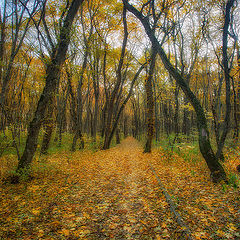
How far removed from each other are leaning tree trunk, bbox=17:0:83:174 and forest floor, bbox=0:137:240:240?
46cm

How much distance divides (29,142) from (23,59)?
39.3 feet

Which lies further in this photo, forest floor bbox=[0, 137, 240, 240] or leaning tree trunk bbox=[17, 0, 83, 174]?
leaning tree trunk bbox=[17, 0, 83, 174]

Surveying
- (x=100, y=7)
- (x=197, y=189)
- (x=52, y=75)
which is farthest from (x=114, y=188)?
(x=100, y=7)

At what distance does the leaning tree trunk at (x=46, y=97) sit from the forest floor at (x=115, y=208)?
1.52ft

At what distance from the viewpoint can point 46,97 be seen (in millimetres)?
4918

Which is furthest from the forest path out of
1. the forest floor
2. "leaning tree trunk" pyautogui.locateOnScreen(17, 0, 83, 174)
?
"leaning tree trunk" pyautogui.locateOnScreen(17, 0, 83, 174)

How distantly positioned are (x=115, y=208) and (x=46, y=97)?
4.06m

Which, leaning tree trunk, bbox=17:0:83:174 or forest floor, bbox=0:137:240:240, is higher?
leaning tree trunk, bbox=17:0:83:174

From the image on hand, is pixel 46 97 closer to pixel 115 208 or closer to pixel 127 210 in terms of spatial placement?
pixel 115 208

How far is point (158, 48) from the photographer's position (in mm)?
5598

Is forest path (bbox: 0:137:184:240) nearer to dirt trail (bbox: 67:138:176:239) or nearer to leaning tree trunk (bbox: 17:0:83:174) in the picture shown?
dirt trail (bbox: 67:138:176:239)

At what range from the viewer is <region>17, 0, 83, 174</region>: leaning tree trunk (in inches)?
186

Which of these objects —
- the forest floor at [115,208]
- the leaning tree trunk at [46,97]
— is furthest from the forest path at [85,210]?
the leaning tree trunk at [46,97]

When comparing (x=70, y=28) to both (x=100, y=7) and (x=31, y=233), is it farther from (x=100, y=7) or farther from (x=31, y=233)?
(x=100, y=7)
